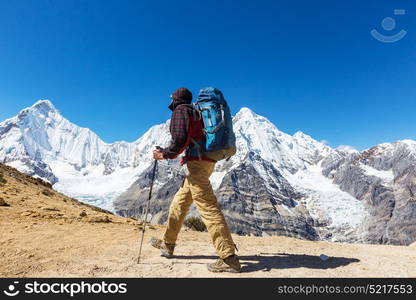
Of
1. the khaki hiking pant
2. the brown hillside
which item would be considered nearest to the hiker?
the khaki hiking pant

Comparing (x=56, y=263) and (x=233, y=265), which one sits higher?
(x=233, y=265)

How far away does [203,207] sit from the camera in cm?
574

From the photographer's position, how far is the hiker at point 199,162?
5488mm

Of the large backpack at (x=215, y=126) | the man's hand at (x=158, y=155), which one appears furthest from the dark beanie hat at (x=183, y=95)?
the man's hand at (x=158, y=155)

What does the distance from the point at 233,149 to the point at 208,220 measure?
55.2 inches

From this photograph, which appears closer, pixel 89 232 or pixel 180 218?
pixel 180 218

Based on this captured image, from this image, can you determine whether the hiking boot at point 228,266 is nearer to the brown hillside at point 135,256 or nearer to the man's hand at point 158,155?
the brown hillside at point 135,256

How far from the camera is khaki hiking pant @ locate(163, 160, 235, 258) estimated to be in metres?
5.52

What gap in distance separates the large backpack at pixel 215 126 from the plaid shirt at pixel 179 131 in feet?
0.79

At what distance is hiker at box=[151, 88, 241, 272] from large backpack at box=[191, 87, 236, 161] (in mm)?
19

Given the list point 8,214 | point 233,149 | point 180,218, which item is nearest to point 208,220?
point 180,218

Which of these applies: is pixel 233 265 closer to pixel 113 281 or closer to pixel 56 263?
pixel 113 281

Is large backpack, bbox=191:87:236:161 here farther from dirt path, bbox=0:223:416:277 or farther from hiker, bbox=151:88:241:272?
dirt path, bbox=0:223:416:277

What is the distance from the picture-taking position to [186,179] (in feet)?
20.1
